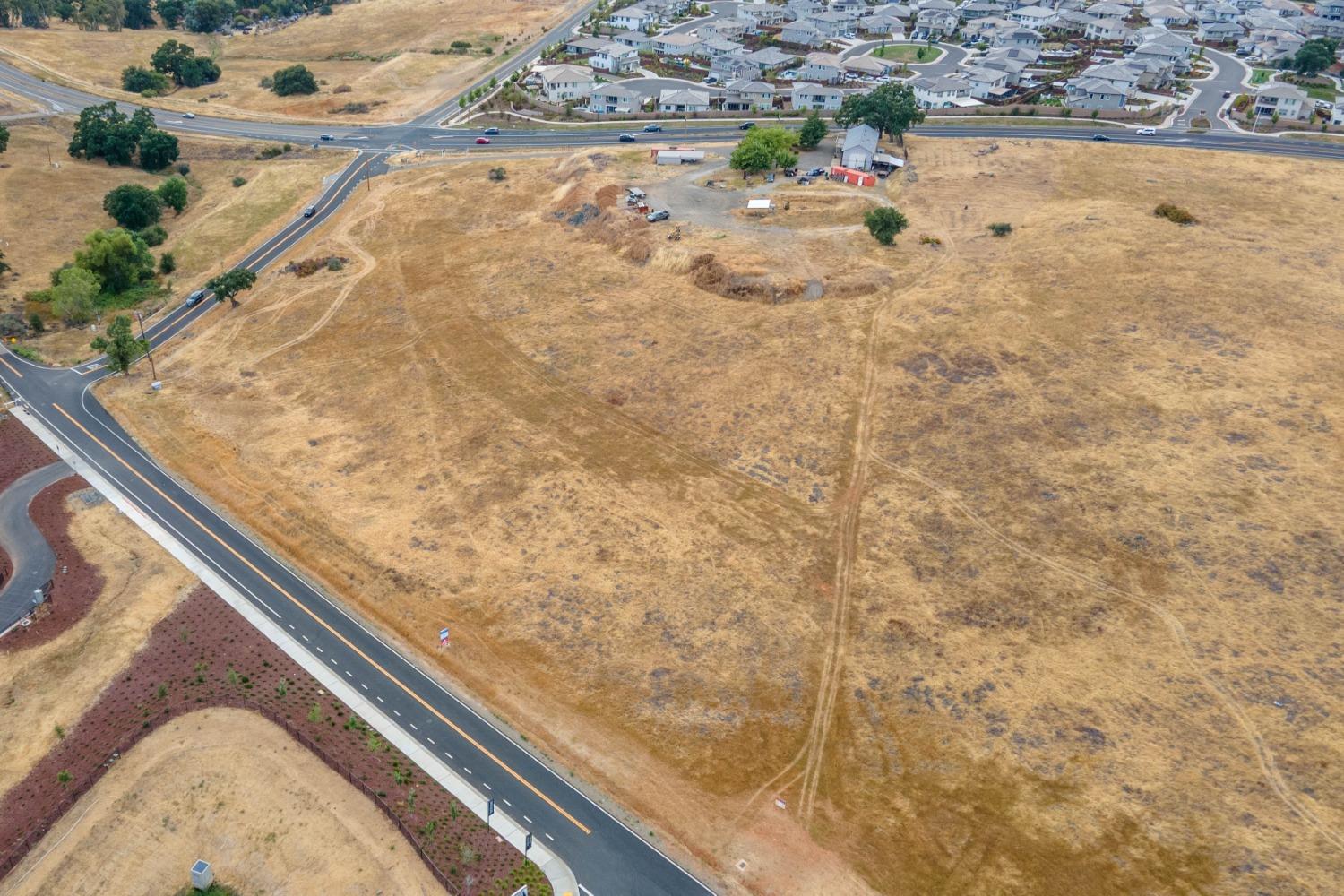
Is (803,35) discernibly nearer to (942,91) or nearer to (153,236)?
(942,91)

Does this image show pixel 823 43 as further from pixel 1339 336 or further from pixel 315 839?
pixel 315 839

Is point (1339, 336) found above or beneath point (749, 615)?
→ above

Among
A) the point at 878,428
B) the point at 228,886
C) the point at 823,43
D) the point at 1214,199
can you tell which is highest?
the point at 823,43

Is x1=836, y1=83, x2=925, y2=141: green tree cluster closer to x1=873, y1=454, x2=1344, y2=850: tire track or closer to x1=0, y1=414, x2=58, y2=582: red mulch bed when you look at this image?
x1=873, y1=454, x2=1344, y2=850: tire track

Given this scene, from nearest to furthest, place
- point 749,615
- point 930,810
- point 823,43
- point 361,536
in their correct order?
point 930,810 < point 749,615 < point 361,536 < point 823,43

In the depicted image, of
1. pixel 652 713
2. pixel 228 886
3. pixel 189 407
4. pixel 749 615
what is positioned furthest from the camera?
pixel 189 407

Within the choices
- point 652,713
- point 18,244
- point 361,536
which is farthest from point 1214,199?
point 18,244

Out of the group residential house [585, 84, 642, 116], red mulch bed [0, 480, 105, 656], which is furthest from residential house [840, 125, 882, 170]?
red mulch bed [0, 480, 105, 656]
